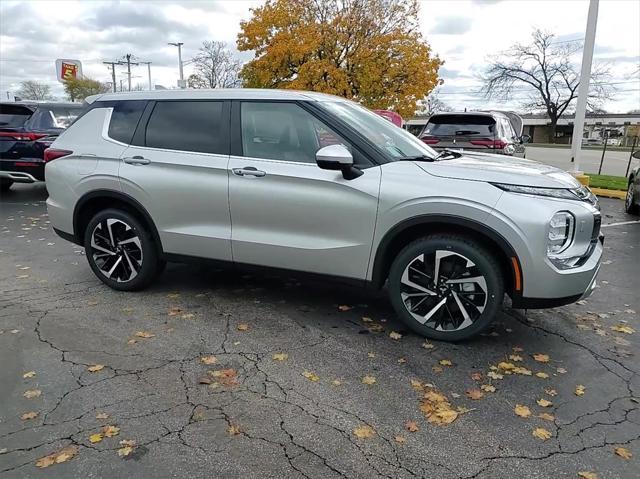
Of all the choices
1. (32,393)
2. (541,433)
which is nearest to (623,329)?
(541,433)

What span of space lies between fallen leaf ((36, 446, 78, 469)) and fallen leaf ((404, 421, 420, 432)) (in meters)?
1.73

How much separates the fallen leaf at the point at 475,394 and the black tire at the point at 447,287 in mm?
614

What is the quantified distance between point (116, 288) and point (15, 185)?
10.3 metres

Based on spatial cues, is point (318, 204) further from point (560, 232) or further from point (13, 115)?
point (13, 115)


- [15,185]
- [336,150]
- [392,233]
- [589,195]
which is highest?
[336,150]

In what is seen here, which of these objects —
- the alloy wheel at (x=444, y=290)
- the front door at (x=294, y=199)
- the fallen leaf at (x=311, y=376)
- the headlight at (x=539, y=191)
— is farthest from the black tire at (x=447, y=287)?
the fallen leaf at (x=311, y=376)

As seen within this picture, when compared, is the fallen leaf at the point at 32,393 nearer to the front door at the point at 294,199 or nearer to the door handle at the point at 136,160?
the front door at the point at 294,199

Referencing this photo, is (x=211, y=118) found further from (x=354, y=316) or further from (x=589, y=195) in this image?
(x=589, y=195)

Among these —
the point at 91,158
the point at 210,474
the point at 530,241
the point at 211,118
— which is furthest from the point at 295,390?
the point at 91,158

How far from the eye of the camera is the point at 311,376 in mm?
3326

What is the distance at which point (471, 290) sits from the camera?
365cm

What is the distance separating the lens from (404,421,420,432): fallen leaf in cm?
277

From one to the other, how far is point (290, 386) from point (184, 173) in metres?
2.14

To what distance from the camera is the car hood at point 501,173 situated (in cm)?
354
